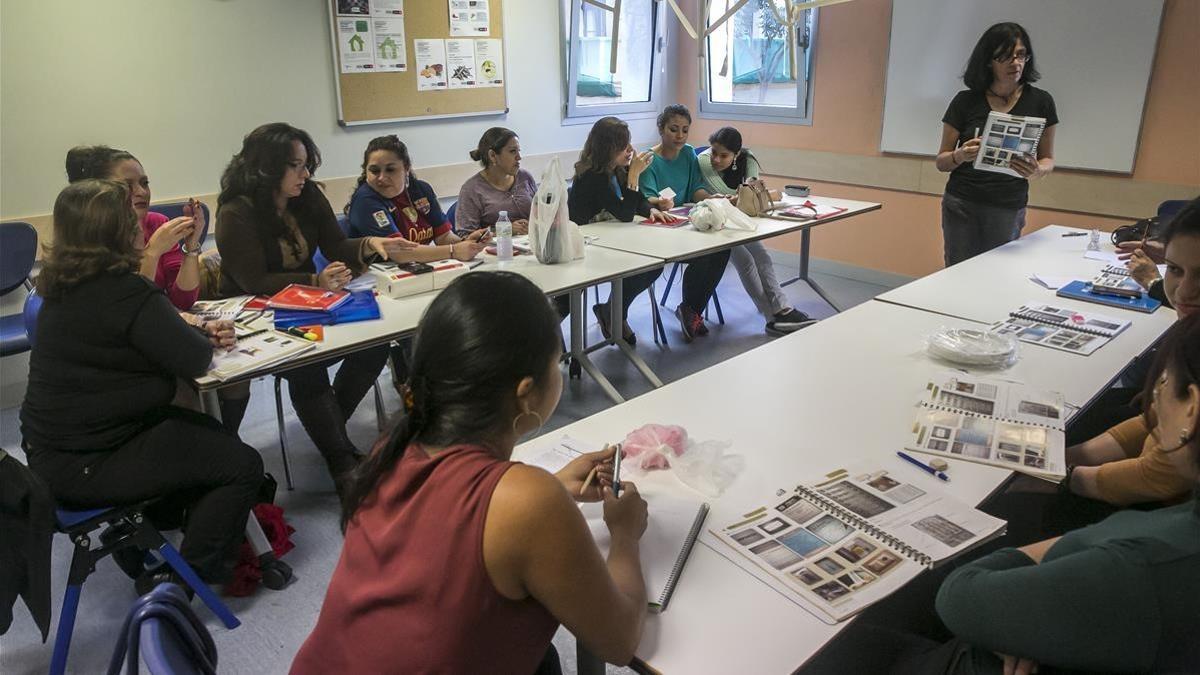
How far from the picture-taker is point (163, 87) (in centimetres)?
371

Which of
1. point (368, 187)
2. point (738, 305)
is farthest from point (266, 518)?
point (738, 305)

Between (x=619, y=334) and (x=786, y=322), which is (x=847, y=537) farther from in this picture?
(x=786, y=322)

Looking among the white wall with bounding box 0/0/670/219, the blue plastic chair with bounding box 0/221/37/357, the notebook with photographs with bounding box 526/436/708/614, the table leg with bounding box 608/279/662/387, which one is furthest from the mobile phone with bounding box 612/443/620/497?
Answer: the white wall with bounding box 0/0/670/219

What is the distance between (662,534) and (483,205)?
2709 mm

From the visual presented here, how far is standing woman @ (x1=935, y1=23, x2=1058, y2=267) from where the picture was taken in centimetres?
339

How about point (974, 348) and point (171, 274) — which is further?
point (171, 274)

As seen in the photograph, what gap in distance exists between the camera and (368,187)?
332 centimetres

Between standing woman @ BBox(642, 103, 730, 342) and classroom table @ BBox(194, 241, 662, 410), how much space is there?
0.76m

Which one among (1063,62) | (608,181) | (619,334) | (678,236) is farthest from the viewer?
(1063,62)

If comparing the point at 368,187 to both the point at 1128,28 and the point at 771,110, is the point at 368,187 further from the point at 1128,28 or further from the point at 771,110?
the point at 1128,28

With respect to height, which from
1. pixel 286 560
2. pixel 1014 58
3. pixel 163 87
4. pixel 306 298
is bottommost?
pixel 286 560

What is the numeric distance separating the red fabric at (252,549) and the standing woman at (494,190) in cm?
170

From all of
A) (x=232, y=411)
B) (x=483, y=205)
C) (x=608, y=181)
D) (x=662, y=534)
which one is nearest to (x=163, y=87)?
(x=483, y=205)

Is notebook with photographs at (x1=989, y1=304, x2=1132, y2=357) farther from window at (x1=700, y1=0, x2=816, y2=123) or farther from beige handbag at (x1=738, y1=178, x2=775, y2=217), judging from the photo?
window at (x1=700, y1=0, x2=816, y2=123)
